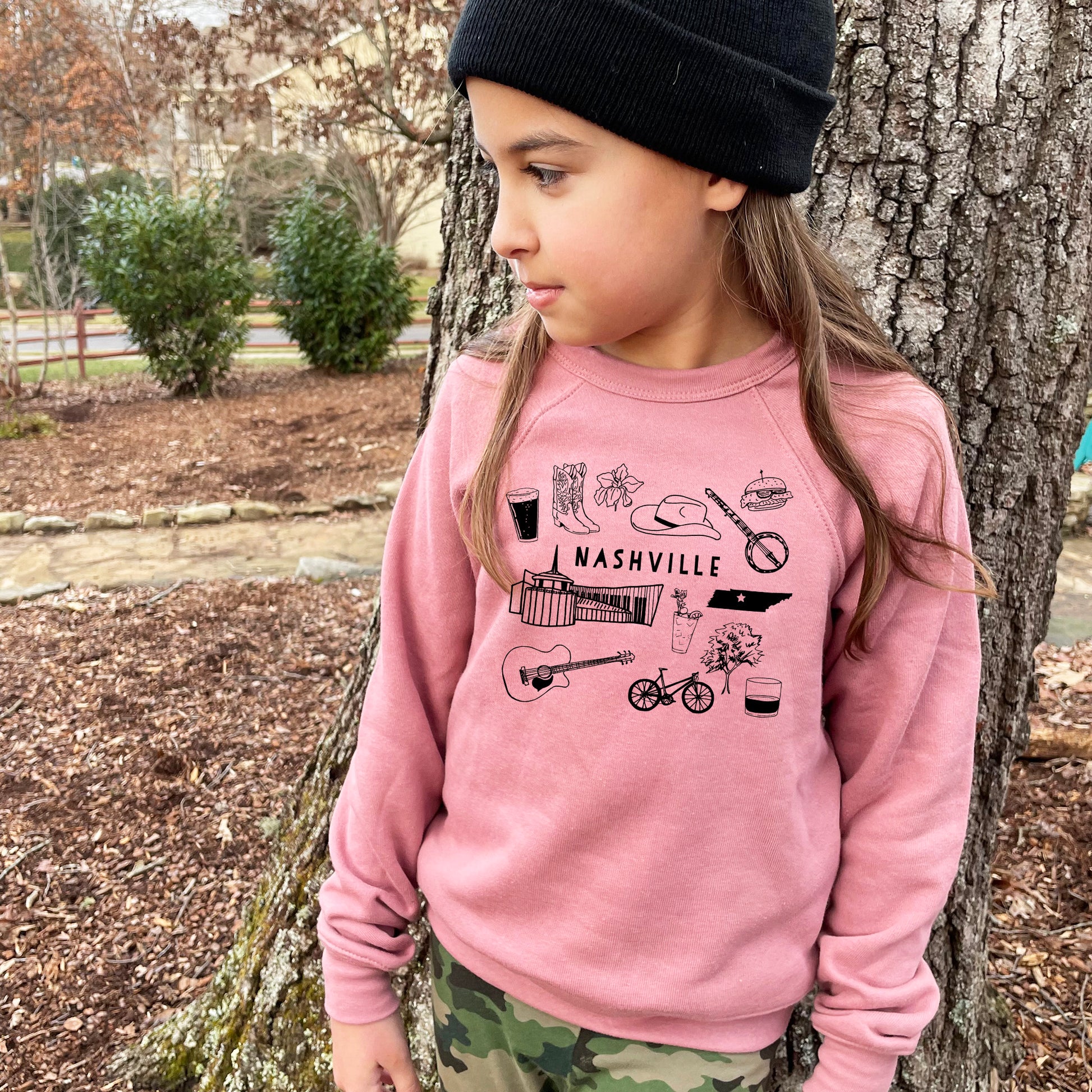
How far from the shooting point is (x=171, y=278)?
9.62 m

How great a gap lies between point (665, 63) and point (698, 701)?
2.30 feet

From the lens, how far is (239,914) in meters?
2.68

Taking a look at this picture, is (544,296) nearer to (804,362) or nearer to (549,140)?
(549,140)

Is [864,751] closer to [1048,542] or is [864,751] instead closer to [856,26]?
[1048,542]

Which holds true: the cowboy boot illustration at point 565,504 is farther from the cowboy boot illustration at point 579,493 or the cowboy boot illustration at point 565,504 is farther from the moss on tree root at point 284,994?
the moss on tree root at point 284,994

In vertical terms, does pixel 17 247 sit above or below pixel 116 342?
below

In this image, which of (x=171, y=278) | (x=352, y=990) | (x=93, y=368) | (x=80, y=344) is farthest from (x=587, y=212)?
(x=93, y=368)

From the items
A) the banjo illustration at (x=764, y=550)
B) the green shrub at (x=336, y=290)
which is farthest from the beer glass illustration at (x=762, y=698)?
the green shrub at (x=336, y=290)

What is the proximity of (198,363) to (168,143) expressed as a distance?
7.77m

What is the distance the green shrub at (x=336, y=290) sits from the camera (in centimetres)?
1068

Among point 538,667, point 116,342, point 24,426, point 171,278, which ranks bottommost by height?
point 116,342

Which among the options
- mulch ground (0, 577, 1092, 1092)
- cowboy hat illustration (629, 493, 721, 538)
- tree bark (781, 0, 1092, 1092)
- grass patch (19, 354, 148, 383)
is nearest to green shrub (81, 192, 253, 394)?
grass patch (19, 354, 148, 383)

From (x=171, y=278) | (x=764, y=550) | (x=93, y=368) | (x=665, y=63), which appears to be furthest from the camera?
(x=93, y=368)

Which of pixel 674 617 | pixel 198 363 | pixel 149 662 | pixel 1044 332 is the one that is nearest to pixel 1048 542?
pixel 1044 332
